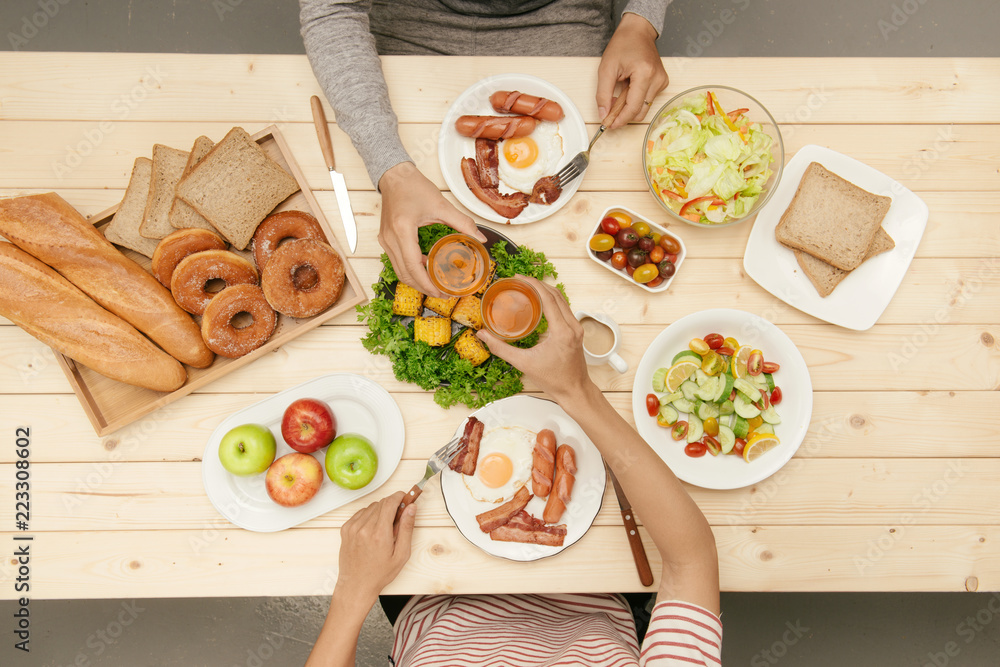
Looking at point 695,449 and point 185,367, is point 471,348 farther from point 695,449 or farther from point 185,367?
point 185,367

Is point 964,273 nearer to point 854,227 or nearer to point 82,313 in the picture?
point 854,227

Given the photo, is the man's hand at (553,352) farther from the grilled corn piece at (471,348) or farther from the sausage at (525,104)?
the sausage at (525,104)

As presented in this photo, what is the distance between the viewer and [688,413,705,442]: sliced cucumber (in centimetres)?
167

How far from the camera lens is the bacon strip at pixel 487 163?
1750 millimetres

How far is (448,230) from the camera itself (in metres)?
1.66

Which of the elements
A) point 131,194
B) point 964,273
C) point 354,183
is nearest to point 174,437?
point 131,194

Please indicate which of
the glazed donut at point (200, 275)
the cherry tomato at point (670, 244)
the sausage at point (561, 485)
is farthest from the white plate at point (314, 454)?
the cherry tomato at point (670, 244)

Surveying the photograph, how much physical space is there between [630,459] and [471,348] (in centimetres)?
56

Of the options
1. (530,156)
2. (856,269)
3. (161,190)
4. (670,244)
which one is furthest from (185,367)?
(856,269)

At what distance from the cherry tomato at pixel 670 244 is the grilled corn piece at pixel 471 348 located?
65 centimetres

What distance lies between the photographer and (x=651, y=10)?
1839 mm

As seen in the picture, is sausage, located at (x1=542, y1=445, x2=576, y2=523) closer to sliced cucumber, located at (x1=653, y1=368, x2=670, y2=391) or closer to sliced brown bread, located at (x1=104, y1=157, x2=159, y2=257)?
sliced cucumber, located at (x1=653, y1=368, x2=670, y2=391)

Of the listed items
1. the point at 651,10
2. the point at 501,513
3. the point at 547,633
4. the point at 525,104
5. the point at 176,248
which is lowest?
the point at 547,633

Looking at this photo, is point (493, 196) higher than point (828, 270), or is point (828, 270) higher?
point (493, 196)
